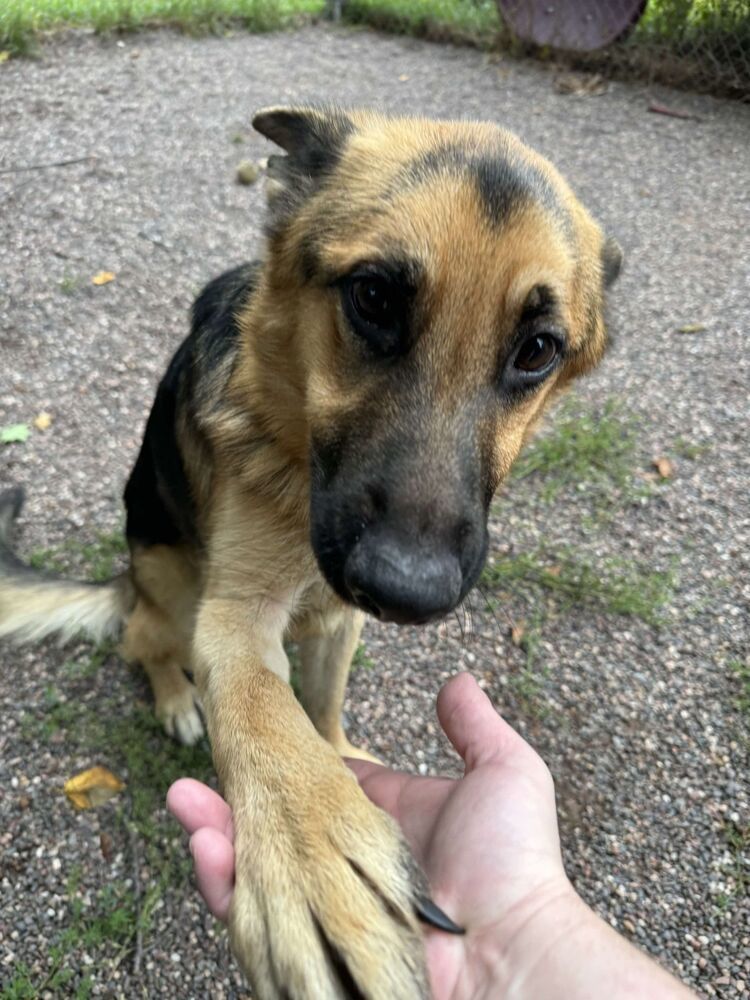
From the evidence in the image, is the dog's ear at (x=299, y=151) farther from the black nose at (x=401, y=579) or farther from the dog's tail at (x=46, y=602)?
the dog's tail at (x=46, y=602)

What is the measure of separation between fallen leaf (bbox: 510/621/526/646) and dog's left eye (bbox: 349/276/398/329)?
88.5 inches

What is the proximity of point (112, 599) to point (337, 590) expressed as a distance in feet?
6.57

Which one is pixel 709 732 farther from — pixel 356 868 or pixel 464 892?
pixel 356 868

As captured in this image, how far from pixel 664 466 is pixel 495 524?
1292 millimetres

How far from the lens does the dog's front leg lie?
1.57m

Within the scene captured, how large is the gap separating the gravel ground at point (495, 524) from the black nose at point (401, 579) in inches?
69.7

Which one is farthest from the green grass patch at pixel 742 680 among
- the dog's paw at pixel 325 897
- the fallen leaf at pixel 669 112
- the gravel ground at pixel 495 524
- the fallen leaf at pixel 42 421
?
the fallen leaf at pixel 669 112

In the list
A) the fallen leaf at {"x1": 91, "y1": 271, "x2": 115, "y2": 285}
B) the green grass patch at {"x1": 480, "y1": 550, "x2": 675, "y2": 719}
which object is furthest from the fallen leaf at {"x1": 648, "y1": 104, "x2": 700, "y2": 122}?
the green grass patch at {"x1": 480, "y1": 550, "x2": 675, "y2": 719}

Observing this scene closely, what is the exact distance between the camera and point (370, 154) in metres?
2.38

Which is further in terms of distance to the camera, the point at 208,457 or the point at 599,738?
the point at 599,738

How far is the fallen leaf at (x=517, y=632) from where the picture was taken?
12.6 feet

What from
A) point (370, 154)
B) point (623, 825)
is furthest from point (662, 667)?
point (370, 154)

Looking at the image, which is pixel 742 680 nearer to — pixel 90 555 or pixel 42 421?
pixel 90 555

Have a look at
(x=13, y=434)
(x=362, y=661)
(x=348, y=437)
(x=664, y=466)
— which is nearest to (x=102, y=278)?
(x=13, y=434)
